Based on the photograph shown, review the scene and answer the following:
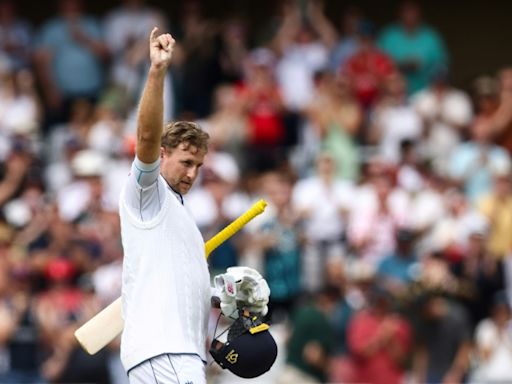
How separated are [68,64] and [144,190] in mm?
11420

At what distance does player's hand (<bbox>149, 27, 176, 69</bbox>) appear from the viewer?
620 cm

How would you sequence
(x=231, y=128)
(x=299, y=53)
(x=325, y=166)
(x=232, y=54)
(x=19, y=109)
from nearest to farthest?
(x=325, y=166) → (x=231, y=128) → (x=19, y=109) → (x=299, y=53) → (x=232, y=54)

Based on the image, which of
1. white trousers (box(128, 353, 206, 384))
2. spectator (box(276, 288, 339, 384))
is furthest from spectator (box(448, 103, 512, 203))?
white trousers (box(128, 353, 206, 384))

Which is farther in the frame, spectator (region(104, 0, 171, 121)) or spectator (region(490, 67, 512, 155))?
spectator (region(104, 0, 171, 121))

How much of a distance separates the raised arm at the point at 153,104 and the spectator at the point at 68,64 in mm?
11310

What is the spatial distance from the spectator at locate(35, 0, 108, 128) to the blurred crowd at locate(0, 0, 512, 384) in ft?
0.07

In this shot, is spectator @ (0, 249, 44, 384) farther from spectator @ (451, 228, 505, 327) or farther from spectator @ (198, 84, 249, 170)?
spectator @ (451, 228, 505, 327)

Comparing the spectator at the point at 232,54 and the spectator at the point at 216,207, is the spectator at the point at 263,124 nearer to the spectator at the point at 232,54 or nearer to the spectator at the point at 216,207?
the spectator at the point at 216,207

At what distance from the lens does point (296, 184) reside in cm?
1557

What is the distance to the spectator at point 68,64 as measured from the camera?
17531 mm

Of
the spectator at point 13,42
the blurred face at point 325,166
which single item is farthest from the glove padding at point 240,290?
the spectator at point 13,42

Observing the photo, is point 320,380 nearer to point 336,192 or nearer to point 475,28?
point 336,192

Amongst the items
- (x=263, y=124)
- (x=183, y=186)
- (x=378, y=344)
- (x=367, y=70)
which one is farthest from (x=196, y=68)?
(x=183, y=186)

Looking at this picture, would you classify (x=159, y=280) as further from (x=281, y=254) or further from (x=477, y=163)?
(x=477, y=163)
